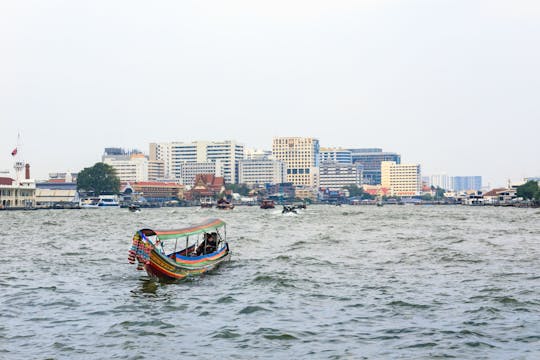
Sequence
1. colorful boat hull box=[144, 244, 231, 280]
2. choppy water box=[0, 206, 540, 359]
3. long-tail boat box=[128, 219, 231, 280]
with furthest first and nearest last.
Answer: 1. colorful boat hull box=[144, 244, 231, 280]
2. long-tail boat box=[128, 219, 231, 280]
3. choppy water box=[0, 206, 540, 359]

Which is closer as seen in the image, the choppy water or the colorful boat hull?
the choppy water

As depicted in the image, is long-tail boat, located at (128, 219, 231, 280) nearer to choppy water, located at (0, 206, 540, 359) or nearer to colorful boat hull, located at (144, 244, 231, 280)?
colorful boat hull, located at (144, 244, 231, 280)

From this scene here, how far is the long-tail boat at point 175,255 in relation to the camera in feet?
109

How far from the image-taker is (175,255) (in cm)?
3722

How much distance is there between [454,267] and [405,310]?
1513cm

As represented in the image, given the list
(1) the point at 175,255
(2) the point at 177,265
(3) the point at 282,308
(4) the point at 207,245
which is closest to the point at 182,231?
(1) the point at 175,255

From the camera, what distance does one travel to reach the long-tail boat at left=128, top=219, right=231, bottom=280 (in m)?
33.3

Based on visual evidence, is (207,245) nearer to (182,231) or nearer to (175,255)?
(182,231)

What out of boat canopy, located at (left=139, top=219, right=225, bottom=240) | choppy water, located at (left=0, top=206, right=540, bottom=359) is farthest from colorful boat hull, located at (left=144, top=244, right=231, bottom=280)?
boat canopy, located at (left=139, top=219, right=225, bottom=240)

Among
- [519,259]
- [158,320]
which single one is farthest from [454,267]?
[158,320]

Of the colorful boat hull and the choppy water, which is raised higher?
Result: the colorful boat hull

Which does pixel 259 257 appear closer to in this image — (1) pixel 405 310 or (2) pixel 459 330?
(1) pixel 405 310

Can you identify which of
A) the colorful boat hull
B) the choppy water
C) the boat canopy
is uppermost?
the boat canopy

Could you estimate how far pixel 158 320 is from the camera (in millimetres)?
25703
